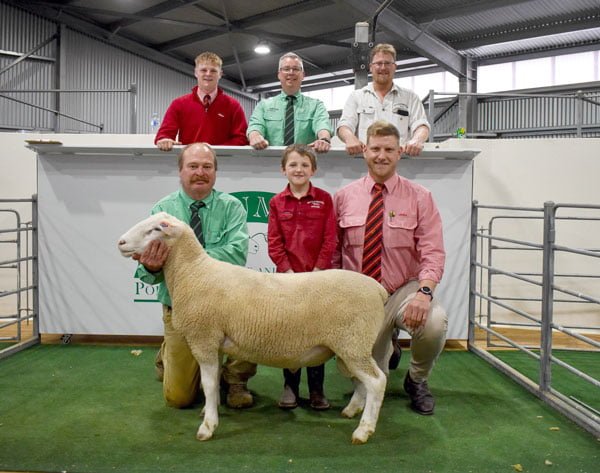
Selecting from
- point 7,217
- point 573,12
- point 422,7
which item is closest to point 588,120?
point 573,12

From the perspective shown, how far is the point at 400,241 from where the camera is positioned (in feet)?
10.1

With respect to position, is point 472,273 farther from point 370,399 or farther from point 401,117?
point 370,399

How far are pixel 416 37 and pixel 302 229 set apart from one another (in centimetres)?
1110

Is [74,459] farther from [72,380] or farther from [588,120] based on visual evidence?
[588,120]

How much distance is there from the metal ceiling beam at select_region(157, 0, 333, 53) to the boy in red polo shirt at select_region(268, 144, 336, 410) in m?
10.2

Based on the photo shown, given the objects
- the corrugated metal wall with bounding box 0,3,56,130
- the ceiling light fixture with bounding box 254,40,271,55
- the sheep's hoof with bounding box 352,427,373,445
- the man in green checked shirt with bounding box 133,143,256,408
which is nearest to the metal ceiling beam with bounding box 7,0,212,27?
the corrugated metal wall with bounding box 0,3,56,130

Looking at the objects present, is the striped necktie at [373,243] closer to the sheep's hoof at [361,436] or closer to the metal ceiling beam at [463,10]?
the sheep's hoof at [361,436]

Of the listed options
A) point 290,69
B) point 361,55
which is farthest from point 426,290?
point 361,55

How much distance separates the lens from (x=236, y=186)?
4441 millimetres

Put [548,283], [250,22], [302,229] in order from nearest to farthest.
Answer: [302,229] → [548,283] → [250,22]

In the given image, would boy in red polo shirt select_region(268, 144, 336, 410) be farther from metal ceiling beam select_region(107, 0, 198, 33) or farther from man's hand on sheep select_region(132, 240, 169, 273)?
metal ceiling beam select_region(107, 0, 198, 33)

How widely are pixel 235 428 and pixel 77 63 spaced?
14821 mm

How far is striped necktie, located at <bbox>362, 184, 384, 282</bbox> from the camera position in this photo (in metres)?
3.06

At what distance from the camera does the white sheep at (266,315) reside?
253 cm
